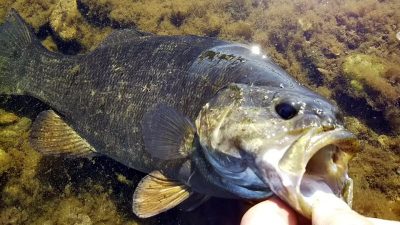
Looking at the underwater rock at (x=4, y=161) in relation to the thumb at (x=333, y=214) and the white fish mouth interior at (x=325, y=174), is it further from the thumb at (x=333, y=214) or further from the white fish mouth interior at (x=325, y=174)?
the thumb at (x=333, y=214)

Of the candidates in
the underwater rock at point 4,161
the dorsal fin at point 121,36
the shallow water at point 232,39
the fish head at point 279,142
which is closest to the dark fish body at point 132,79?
the dorsal fin at point 121,36

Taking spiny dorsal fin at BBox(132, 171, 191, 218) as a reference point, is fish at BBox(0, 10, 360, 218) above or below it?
above

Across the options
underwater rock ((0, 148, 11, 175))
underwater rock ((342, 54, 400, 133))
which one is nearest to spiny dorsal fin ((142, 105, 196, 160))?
underwater rock ((0, 148, 11, 175))

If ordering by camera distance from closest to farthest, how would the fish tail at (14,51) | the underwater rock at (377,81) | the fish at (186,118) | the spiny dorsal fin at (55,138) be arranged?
1. the fish at (186,118)
2. the spiny dorsal fin at (55,138)
3. the fish tail at (14,51)
4. the underwater rock at (377,81)

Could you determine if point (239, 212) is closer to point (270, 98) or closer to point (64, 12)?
point (270, 98)

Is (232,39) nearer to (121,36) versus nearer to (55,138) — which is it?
(121,36)

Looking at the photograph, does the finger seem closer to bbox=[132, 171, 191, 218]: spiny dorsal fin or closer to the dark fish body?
the dark fish body

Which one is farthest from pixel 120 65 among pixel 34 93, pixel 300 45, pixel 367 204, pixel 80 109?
pixel 300 45
